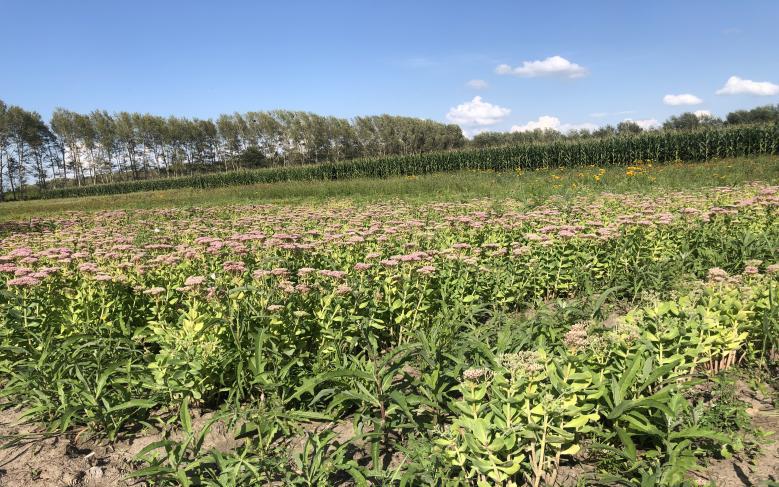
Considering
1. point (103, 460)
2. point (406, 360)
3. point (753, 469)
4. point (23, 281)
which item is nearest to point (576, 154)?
point (406, 360)

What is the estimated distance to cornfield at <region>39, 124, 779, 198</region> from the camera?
2648 cm

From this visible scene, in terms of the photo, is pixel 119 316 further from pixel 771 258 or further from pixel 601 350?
pixel 771 258

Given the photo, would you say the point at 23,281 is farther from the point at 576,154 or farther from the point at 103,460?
the point at 576,154

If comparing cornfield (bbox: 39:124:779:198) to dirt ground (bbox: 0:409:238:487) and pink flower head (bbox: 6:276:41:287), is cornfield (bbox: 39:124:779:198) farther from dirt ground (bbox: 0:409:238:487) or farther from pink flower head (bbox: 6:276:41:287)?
pink flower head (bbox: 6:276:41:287)

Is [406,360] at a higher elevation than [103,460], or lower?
higher

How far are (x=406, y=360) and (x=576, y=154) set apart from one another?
105ft

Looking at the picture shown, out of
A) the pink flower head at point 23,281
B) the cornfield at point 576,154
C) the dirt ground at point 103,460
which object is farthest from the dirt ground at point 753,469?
the cornfield at point 576,154

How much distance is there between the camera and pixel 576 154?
103 feet

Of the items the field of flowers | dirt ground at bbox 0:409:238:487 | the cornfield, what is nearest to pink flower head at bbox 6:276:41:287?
the field of flowers

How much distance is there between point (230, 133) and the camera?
98.6 metres

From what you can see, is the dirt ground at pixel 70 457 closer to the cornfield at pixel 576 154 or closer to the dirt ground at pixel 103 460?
the dirt ground at pixel 103 460

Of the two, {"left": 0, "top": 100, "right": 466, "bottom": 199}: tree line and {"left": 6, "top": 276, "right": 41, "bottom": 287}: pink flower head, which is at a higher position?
{"left": 0, "top": 100, "right": 466, "bottom": 199}: tree line

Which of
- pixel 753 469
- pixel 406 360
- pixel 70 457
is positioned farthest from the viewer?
pixel 406 360

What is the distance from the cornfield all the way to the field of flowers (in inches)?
1055
